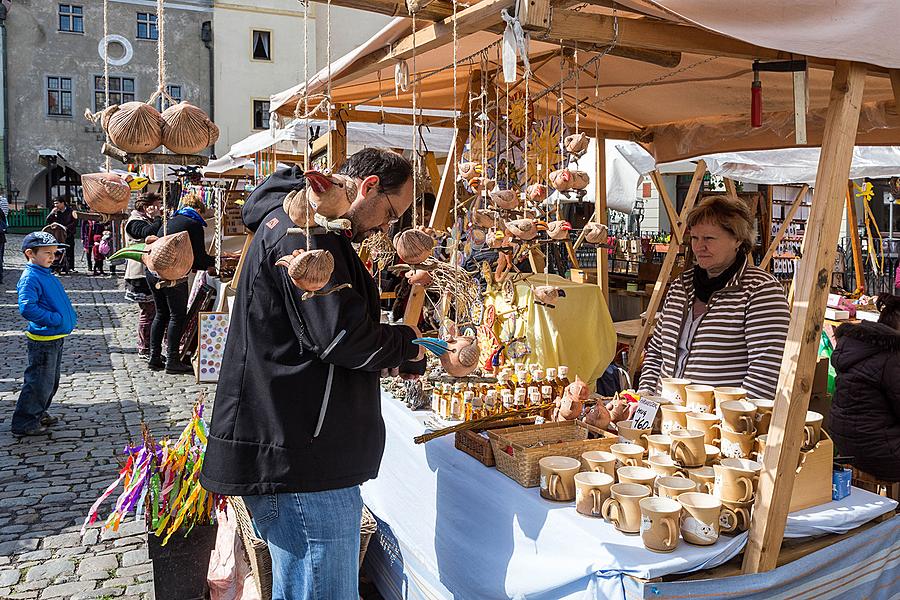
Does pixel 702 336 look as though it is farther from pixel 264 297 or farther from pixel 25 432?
pixel 25 432

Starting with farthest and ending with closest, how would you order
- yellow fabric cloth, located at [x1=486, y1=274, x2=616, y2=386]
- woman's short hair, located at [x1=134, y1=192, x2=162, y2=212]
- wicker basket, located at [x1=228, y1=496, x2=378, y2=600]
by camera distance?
yellow fabric cloth, located at [x1=486, y1=274, x2=616, y2=386] → woman's short hair, located at [x1=134, y1=192, x2=162, y2=212] → wicker basket, located at [x1=228, y1=496, x2=378, y2=600]

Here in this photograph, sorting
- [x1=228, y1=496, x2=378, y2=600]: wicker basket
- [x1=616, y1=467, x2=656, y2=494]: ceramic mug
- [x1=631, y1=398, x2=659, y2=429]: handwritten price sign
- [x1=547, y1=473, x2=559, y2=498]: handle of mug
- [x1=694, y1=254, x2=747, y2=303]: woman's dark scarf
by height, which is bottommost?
[x1=228, y1=496, x2=378, y2=600]: wicker basket

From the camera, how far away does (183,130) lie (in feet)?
4.28

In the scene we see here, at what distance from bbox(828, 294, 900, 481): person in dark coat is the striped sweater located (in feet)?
2.09

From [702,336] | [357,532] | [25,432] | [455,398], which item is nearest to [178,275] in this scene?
[357,532]

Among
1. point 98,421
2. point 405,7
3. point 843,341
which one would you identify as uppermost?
point 405,7

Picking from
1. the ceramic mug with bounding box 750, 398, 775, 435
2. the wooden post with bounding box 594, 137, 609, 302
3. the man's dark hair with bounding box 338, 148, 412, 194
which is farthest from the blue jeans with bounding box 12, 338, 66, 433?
the ceramic mug with bounding box 750, 398, 775, 435

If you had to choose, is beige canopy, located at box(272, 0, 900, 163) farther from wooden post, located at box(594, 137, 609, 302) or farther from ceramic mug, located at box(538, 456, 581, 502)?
ceramic mug, located at box(538, 456, 581, 502)

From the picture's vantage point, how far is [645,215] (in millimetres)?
15289

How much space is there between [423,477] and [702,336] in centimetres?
126

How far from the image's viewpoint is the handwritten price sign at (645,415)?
2.19 m

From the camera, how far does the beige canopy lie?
5.58 ft

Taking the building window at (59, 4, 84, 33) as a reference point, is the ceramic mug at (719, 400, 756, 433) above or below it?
below

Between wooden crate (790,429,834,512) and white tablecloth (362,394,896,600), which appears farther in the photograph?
wooden crate (790,429,834,512)
